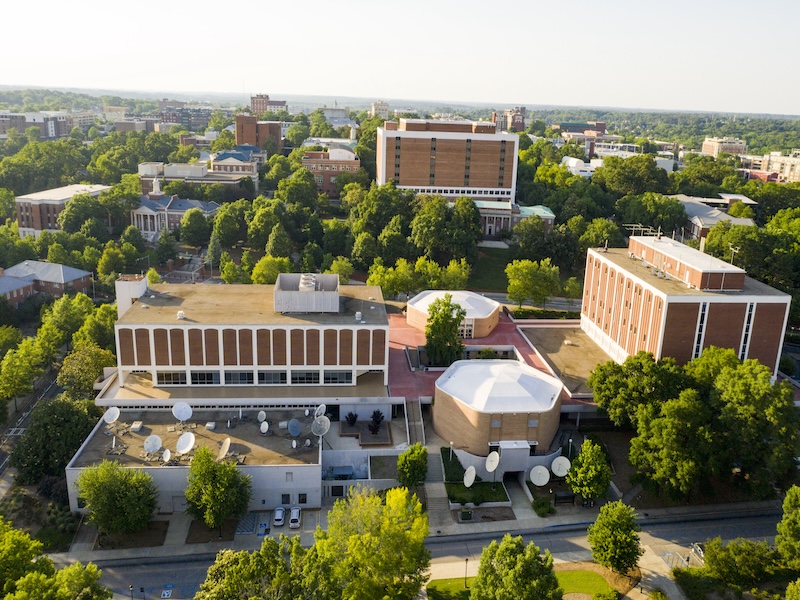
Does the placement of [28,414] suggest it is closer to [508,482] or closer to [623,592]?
[508,482]

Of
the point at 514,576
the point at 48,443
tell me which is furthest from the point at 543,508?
the point at 48,443

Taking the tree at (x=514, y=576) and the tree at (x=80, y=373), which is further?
the tree at (x=80, y=373)

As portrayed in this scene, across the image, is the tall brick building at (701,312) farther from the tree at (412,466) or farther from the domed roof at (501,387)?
the tree at (412,466)

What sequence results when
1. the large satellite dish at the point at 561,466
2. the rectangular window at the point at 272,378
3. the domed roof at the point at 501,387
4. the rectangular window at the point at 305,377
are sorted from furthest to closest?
the rectangular window at the point at 305,377, the rectangular window at the point at 272,378, the domed roof at the point at 501,387, the large satellite dish at the point at 561,466

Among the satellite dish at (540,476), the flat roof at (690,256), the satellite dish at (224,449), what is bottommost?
the satellite dish at (540,476)

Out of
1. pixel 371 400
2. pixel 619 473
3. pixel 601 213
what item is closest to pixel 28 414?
pixel 371 400

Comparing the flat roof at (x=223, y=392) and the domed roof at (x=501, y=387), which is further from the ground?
the domed roof at (x=501, y=387)

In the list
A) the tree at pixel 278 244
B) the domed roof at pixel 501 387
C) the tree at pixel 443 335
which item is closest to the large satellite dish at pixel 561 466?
the domed roof at pixel 501 387
